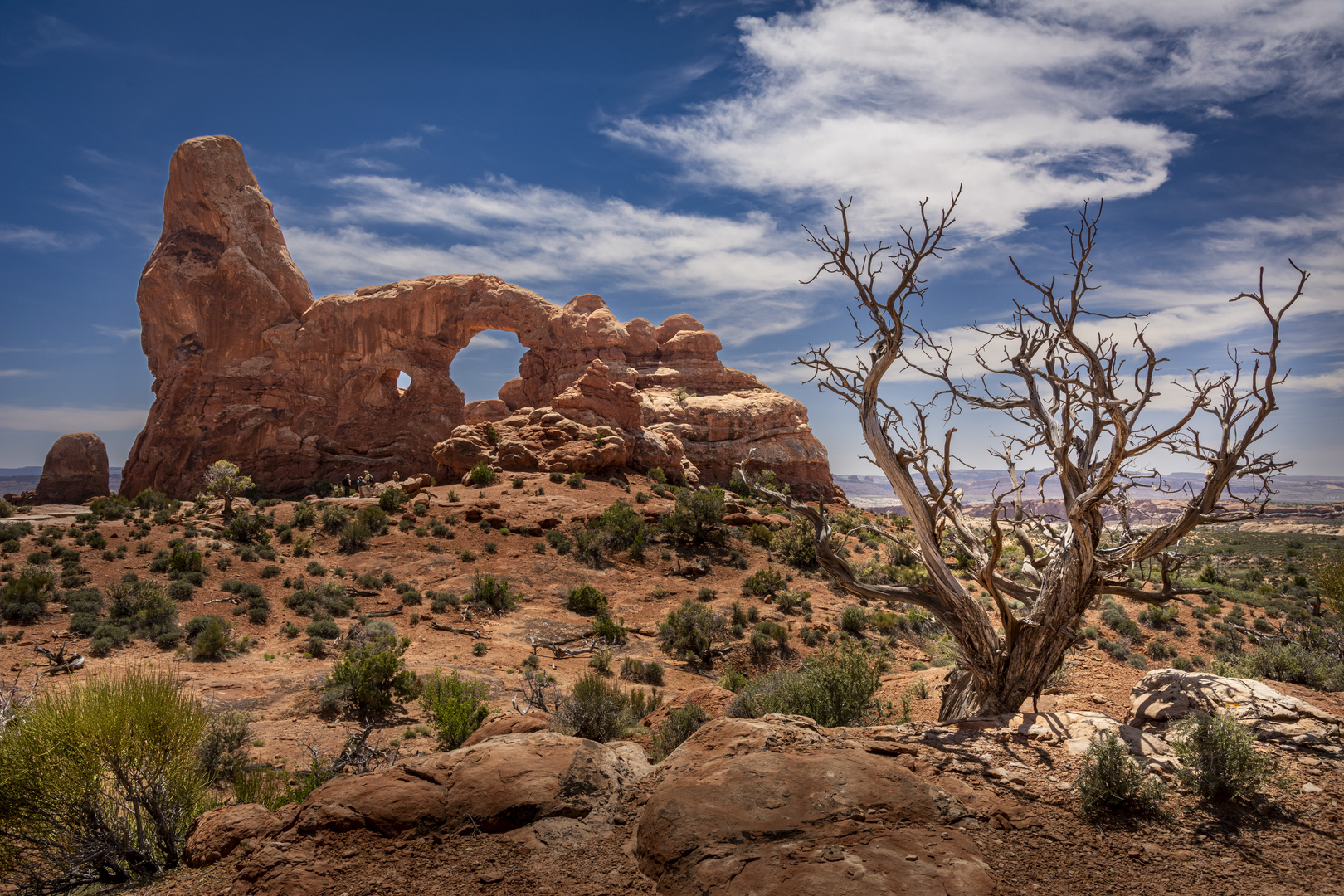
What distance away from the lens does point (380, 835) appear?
12.3ft

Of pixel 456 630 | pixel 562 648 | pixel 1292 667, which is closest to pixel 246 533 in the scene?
pixel 456 630

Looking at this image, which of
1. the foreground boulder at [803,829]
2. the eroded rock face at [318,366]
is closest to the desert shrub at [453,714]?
the foreground boulder at [803,829]

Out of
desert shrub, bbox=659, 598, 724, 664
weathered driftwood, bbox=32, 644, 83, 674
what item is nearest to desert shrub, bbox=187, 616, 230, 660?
weathered driftwood, bbox=32, 644, 83, 674

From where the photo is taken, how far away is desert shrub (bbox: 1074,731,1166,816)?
3.93 meters

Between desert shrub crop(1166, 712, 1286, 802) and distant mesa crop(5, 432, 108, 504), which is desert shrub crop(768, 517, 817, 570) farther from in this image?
distant mesa crop(5, 432, 108, 504)

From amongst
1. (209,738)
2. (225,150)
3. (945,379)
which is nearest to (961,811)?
(945,379)

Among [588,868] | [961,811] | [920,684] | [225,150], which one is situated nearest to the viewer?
[588,868]

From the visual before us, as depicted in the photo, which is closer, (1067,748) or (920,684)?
(1067,748)

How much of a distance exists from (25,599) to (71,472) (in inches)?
1322

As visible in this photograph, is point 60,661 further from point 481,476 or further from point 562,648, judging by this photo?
point 481,476

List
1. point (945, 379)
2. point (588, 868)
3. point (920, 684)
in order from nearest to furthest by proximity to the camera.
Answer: point (588, 868), point (945, 379), point (920, 684)

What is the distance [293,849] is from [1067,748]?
5326 mm

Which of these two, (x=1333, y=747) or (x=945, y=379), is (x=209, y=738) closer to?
(x=945, y=379)

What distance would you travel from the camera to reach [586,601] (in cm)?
1823
